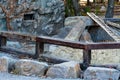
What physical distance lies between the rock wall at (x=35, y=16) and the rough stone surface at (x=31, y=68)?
5.66 meters

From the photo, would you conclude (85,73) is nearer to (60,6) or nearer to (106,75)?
(106,75)

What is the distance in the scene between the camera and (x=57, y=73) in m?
6.47

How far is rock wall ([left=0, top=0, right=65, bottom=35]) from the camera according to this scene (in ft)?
41.8

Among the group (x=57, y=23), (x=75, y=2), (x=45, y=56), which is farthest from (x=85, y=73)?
(x=75, y=2)

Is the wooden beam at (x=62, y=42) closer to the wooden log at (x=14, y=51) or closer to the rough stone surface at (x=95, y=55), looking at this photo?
the wooden log at (x=14, y=51)

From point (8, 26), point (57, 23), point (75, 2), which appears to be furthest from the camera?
point (75, 2)

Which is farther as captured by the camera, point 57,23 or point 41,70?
point 57,23

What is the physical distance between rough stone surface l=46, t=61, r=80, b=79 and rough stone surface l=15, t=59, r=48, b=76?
5.7 inches

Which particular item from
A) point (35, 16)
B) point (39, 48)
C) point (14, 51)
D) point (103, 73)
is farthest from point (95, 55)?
point (35, 16)

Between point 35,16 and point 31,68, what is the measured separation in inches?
309

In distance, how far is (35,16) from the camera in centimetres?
1432

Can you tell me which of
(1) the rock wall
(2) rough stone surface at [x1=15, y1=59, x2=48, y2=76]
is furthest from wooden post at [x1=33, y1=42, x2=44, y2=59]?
(1) the rock wall

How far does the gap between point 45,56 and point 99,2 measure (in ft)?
47.8

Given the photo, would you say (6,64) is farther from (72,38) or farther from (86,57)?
(72,38)
